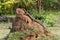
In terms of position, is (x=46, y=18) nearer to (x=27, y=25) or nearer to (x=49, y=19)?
(x=49, y=19)

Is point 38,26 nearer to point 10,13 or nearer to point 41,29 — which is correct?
point 41,29

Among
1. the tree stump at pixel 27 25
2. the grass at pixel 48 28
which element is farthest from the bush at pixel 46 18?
the tree stump at pixel 27 25

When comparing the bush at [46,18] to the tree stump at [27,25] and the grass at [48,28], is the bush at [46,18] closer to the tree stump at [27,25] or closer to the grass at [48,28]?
the grass at [48,28]

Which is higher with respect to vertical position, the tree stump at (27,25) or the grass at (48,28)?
the tree stump at (27,25)

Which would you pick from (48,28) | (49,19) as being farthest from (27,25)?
(49,19)

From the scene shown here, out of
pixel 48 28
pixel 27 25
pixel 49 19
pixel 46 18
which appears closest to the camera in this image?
pixel 27 25

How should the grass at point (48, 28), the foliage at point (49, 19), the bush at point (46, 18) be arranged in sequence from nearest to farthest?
the grass at point (48, 28), the foliage at point (49, 19), the bush at point (46, 18)

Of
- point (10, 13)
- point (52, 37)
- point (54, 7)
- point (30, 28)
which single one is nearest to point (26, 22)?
point (30, 28)

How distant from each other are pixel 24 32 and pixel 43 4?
695 cm

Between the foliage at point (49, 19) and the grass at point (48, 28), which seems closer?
the grass at point (48, 28)

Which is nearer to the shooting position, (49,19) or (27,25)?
(27,25)

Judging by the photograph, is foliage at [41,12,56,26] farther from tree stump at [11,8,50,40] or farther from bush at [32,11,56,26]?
tree stump at [11,8,50,40]

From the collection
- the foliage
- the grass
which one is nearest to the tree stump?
the grass

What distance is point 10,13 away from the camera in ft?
40.0
